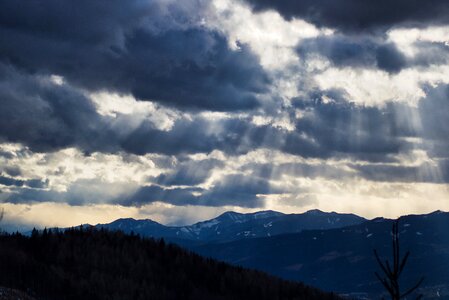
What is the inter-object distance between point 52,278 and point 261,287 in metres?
40.4

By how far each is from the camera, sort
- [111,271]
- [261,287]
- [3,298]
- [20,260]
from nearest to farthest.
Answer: [3,298] → [20,260] → [111,271] → [261,287]

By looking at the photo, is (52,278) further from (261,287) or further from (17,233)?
(261,287)

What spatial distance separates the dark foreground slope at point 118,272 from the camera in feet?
211

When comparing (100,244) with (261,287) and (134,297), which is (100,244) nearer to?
(134,297)

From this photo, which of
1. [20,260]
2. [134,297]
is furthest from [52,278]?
[134,297]

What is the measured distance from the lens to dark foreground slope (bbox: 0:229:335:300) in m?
64.2

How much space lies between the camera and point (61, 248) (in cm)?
8081

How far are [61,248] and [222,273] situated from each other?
30389 mm

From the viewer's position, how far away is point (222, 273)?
331ft

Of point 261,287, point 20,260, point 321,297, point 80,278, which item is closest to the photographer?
point 20,260

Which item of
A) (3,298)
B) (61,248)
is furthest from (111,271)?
(3,298)

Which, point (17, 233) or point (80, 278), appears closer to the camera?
point (80, 278)

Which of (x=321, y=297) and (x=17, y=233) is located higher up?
(x=17, y=233)

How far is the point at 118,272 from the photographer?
264ft
